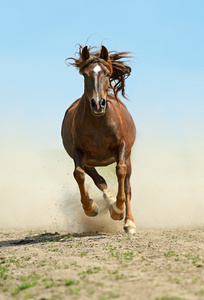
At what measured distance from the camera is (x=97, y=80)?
25.5 feet

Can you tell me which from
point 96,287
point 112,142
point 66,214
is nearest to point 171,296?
point 96,287

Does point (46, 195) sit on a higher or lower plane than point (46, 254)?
higher

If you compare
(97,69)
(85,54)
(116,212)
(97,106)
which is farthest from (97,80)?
(116,212)

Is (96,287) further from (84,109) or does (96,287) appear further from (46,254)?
(84,109)

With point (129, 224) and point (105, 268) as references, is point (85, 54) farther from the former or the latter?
point (105, 268)

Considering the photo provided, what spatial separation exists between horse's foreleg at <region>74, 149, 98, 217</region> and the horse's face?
3.57 ft

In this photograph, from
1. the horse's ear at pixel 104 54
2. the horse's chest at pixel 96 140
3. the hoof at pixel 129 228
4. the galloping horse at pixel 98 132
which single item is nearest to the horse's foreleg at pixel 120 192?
the galloping horse at pixel 98 132

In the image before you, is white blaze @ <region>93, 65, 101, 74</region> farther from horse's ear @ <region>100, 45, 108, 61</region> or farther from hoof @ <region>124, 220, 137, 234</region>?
hoof @ <region>124, 220, 137, 234</region>

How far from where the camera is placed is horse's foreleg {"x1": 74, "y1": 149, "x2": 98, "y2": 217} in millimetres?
8078

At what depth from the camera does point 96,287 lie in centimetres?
450

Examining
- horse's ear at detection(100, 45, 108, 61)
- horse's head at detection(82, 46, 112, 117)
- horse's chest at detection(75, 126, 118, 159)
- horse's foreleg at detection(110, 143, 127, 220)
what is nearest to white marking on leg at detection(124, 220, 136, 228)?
horse's foreleg at detection(110, 143, 127, 220)

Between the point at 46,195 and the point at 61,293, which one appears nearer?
the point at 61,293

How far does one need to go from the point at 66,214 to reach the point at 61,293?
22.6 feet

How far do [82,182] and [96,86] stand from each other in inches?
64.0
